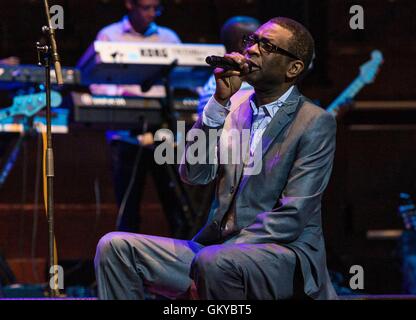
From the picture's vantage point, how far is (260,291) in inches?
135

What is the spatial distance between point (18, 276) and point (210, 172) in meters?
4.01

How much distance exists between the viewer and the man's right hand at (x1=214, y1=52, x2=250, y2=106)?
11.7 ft

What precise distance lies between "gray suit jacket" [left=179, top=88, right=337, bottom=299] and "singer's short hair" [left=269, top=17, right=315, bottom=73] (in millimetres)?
203

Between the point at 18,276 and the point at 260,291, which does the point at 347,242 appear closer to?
the point at 18,276

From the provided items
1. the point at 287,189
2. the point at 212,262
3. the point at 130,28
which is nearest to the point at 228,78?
the point at 287,189

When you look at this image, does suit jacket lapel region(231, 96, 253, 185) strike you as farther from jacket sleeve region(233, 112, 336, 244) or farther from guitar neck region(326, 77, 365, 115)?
guitar neck region(326, 77, 365, 115)

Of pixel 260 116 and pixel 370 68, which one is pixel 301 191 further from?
pixel 370 68

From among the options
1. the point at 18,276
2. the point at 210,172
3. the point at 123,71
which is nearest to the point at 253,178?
the point at 210,172

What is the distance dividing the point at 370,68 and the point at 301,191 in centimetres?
469

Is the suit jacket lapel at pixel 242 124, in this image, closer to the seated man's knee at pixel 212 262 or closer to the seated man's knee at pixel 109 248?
the seated man's knee at pixel 212 262

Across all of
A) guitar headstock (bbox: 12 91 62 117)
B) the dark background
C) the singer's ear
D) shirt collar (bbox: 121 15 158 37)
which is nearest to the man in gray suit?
the singer's ear

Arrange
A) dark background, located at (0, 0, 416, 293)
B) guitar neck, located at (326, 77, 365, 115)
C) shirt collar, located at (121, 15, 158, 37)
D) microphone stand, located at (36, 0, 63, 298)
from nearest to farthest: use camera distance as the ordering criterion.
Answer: microphone stand, located at (36, 0, 63, 298) < shirt collar, located at (121, 15, 158, 37) < guitar neck, located at (326, 77, 365, 115) < dark background, located at (0, 0, 416, 293)

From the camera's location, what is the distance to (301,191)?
11.9 ft

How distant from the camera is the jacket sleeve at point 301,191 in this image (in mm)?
3564
